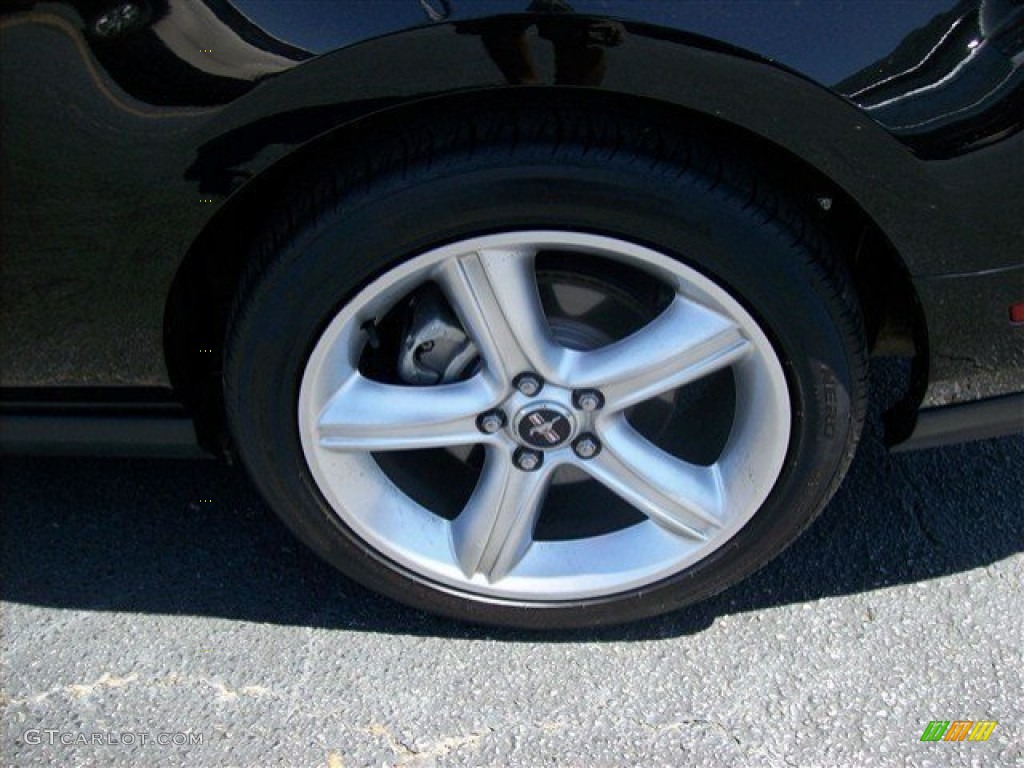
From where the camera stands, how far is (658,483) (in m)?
1.80

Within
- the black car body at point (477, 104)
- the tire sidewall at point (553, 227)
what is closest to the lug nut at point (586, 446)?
the tire sidewall at point (553, 227)

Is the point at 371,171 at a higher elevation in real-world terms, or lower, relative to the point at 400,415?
higher

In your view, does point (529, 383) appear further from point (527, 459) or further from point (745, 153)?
point (745, 153)

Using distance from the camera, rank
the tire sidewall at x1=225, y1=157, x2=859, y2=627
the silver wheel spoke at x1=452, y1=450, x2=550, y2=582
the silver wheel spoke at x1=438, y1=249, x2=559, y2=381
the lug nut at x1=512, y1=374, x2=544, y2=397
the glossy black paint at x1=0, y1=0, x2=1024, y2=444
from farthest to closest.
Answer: the silver wheel spoke at x1=452, y1=450, x2=550, y2=582 → the lug nut at x1=512, y1=374, x2=544, y2=397 → the silver wheel spoke at x1=438, y1=249, x2=559, y2=381 → the tire sidewall at x1=225, y1=157, x2=859, y2=627 → the glossy black paint at x1=0, y1=0, x2=1024, y2=444

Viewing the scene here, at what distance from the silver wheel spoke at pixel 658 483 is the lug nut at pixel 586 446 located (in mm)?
14

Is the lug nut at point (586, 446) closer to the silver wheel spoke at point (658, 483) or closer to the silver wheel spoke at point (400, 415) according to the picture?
the silver wheel spoke at point (658, 483)

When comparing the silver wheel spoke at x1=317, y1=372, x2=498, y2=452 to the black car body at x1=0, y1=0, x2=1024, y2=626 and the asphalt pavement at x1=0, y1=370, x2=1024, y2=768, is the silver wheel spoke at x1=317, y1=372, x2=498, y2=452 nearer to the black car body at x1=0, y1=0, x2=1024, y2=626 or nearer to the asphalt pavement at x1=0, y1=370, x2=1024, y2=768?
the black car body at x1=0, y1=0, x2=1024, y2=626

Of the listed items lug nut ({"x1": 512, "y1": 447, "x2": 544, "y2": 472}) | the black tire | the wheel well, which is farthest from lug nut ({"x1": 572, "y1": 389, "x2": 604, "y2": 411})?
the wheel well

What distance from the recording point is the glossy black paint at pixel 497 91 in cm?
136

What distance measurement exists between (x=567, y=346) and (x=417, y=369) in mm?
264

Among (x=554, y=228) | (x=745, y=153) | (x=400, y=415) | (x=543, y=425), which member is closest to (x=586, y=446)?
(x=543, y=425)

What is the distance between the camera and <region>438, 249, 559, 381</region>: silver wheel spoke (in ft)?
5.16

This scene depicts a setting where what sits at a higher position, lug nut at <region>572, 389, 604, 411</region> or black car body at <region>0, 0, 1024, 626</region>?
black car body at <region>0, 0, 1024, 626</region>

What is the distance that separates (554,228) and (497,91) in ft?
0.69
